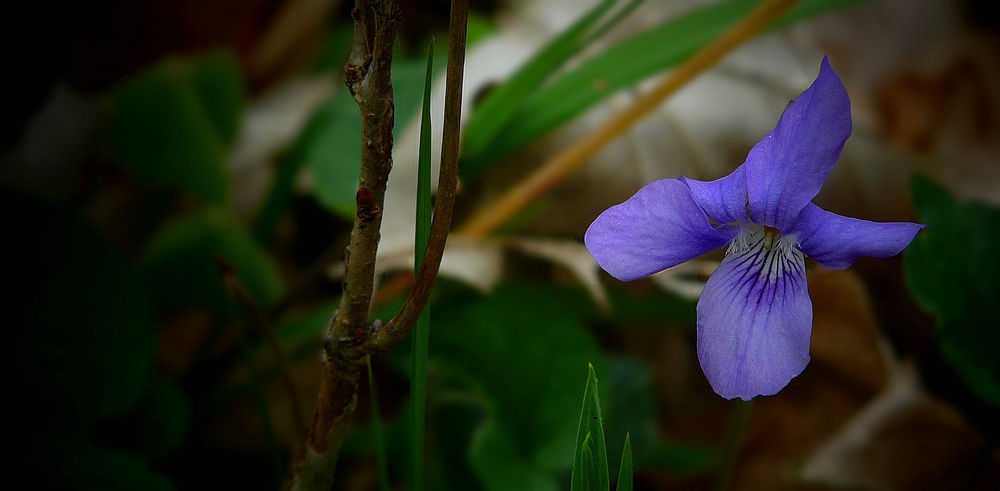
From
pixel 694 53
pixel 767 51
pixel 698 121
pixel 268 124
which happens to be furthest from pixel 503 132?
pixel 767 51

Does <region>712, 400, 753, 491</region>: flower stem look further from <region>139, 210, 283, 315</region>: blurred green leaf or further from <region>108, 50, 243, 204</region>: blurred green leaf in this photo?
<region>108, 50, 243, 204</region>: blurred green leaf

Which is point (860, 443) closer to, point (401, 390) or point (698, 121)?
point (698, 121)

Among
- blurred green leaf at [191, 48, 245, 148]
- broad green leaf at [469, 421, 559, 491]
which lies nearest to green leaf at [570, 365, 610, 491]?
broad green leaf at [469, 421, 559, 491]

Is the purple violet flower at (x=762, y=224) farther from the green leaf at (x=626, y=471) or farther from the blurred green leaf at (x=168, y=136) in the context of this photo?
the blurred green leaf at (x=168, y=136)

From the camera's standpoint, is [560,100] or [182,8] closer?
[560,100]

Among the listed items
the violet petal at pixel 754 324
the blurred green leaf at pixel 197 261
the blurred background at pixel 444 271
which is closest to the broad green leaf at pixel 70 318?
the blurred background at pixel 444 271

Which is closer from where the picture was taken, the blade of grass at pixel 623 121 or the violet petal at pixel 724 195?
the violet petal at pixel 724 195
